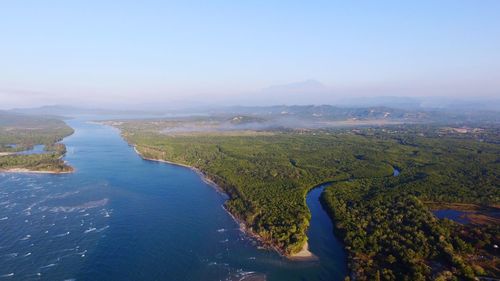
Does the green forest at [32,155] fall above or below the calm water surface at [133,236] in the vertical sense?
above

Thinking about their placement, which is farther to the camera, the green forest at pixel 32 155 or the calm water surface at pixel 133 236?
the green forest at pixel 32 155

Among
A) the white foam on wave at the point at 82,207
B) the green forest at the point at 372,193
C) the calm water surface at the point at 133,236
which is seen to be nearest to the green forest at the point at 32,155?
the calm water surface at the point at 133,236

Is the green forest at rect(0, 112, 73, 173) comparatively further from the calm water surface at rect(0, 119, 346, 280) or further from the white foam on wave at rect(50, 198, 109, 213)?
the white foam on wave at rect(50, 198, 109, 213)

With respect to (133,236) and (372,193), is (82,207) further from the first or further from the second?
(372,193)

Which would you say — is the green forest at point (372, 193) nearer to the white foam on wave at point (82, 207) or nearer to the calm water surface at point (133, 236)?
the calm water surface at point (133, 236)

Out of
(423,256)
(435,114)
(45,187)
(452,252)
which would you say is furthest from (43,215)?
(435,114)

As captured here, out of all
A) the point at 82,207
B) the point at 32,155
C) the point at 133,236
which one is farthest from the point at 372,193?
the point at 32,155

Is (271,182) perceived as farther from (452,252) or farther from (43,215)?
(43,215)

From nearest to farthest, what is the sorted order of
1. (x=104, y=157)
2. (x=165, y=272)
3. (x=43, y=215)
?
1. (x=165, y=272)
2. (x=43, y=215)
3. (x=104, y=157)
